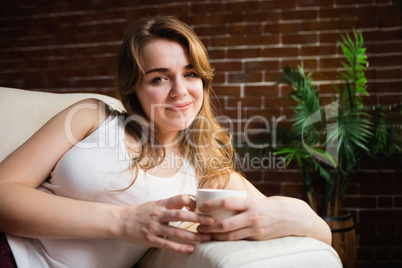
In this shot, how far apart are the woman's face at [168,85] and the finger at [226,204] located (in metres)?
0.46

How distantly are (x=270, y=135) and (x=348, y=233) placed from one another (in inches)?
30.6

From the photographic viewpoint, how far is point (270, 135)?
8.14 feet

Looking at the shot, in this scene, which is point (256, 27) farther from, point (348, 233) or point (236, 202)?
point (236, 202)

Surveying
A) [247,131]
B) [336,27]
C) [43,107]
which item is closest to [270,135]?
[247,131]

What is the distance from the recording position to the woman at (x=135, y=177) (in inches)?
35.1

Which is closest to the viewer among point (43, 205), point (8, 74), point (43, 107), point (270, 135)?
point (43, 205)

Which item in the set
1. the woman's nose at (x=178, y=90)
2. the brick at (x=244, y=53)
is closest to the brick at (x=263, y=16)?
the brick at (x=244, y=53)

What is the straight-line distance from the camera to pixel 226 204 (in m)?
0.81

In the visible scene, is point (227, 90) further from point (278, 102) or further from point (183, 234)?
point (183, 234)

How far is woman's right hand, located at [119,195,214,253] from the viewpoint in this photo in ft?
2.85

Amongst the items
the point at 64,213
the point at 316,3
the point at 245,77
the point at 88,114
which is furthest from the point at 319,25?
the point at 64,213

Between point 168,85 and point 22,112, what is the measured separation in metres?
0.62

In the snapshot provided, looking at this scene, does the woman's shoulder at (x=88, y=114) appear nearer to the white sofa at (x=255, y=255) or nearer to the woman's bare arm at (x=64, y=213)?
the woman's bare arm at (x=64, y=213)

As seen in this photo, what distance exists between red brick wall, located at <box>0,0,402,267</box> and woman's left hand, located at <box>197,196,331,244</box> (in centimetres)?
182
